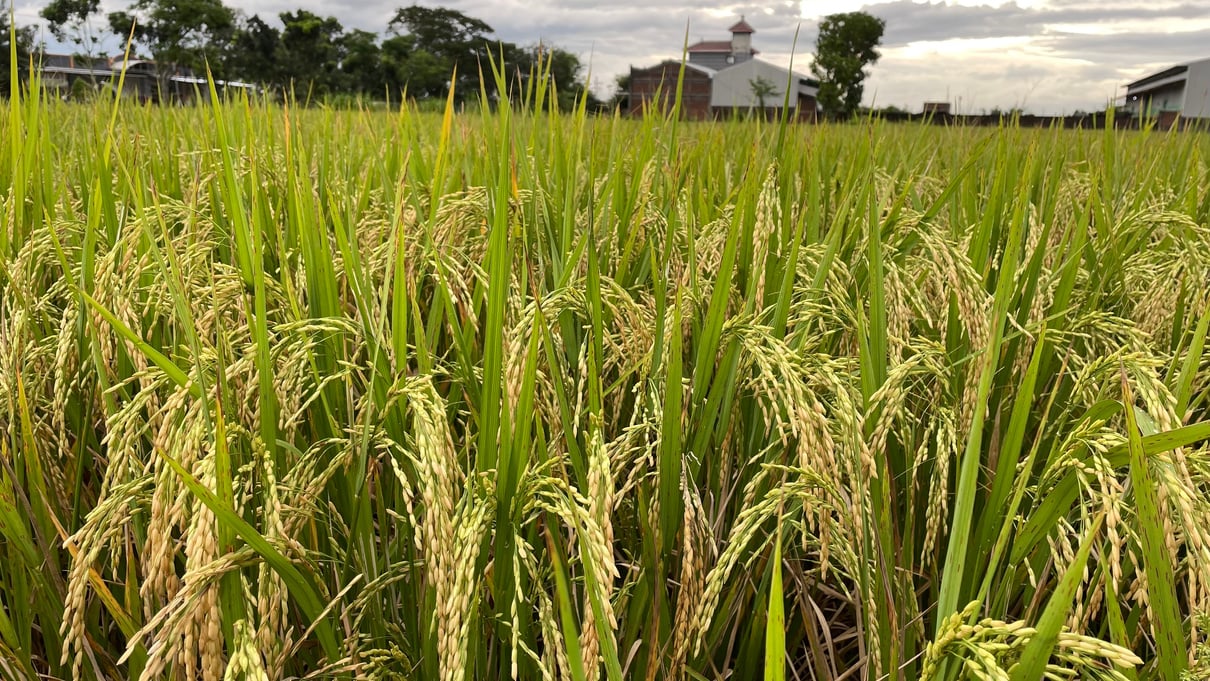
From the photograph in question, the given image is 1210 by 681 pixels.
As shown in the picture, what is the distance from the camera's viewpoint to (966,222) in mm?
2273

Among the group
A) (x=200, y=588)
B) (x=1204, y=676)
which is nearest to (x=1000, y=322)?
(x=1204, y=676)

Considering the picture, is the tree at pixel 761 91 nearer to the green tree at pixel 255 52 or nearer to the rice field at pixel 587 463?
the rice field at pixel 587 463

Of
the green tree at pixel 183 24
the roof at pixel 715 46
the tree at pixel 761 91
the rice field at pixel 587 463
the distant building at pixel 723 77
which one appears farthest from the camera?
the roof at pixel 715 46

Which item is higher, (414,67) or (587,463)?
(414,67)

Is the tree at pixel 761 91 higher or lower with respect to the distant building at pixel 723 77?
lower

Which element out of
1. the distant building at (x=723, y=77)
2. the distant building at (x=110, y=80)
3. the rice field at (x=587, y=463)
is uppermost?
the distant building at (x=723, y=77)

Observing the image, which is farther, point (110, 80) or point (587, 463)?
point (110, 80)

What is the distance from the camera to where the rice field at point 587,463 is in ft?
2.68

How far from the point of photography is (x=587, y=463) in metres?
1.25

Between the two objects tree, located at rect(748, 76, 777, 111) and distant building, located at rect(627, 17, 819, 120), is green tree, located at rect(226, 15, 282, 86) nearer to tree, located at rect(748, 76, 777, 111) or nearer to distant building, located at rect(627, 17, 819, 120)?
distant building, located at rect(627, 17, 819, 120)

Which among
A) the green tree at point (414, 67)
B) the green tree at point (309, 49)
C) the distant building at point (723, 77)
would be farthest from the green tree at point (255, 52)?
the distant building at point (723, 77)

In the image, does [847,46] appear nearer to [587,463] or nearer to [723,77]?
[723,77]

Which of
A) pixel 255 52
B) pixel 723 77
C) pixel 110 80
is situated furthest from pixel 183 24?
pixel 110 80

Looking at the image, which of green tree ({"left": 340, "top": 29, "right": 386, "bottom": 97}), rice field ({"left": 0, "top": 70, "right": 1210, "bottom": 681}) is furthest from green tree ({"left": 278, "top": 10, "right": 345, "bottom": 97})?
rice field ({"left": 0, "top": 70, "right": 1210, "bottom": 681})
